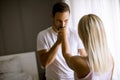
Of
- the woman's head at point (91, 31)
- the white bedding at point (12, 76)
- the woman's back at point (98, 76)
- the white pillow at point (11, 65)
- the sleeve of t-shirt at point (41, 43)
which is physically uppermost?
the woman's head at point (91, 31)

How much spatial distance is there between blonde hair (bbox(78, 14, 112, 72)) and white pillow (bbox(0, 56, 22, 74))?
199cm

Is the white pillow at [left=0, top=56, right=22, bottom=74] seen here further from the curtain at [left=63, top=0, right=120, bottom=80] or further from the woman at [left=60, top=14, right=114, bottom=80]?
the woman at [left=60, top=14, right=114, bottom=80]

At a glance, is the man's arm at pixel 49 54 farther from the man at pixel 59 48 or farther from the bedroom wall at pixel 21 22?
the bedroom wall at pixel 21 22

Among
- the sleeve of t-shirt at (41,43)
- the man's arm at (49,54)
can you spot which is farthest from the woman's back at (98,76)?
the sleeve of t-shirt at (41,43)

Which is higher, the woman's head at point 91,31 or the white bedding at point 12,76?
the woman's head at point 91,31

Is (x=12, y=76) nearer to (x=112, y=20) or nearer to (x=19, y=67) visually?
(x=19, y=67)

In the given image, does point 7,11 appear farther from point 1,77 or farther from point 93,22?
point 93,22

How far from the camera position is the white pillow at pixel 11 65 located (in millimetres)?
2937

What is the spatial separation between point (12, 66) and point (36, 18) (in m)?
0.88

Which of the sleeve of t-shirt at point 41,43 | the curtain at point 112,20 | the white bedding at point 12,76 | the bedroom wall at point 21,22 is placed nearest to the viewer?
the sleeve of t-shirt at point 41,43

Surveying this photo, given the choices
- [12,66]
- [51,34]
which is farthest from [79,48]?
[12,66]

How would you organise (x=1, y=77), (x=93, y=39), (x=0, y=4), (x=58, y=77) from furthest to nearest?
(x=0, y=4)
(x=1, y=77)
(x=58, y=77)
(x=93, y=39)

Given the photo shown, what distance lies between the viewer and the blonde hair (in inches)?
46.6

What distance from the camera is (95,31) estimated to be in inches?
47.3
